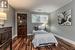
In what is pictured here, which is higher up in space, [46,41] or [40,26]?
[40,26]

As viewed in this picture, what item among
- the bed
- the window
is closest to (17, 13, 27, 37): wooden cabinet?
the window

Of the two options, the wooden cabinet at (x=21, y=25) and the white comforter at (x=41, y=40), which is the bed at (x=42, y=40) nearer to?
the white comforter at (x=41, y=40)

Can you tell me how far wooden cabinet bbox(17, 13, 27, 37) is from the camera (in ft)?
28.2

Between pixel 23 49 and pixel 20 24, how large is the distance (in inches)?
201

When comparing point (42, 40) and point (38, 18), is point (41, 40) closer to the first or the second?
point (42, 40)

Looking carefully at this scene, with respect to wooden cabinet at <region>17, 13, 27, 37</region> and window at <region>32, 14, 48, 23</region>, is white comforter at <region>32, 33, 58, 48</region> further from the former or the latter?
window at <region>32, 14, 48, 23</region>

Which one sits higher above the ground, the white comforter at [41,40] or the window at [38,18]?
the window at [38,18]

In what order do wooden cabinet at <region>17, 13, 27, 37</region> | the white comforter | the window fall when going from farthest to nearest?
the window → wooden cabinet at <region>17, 13, 27, 37</region> → the white comforter

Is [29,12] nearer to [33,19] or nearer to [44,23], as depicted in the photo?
[33,19]

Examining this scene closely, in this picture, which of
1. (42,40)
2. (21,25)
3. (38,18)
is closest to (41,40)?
(42,40)

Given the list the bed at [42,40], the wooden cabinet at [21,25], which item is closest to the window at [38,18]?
the wooden cabinet at [21,25]

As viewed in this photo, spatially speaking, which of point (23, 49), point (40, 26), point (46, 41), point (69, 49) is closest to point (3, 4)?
point (23, 49)

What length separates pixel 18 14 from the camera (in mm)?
8602

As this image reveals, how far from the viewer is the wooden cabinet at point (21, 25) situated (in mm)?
8602
